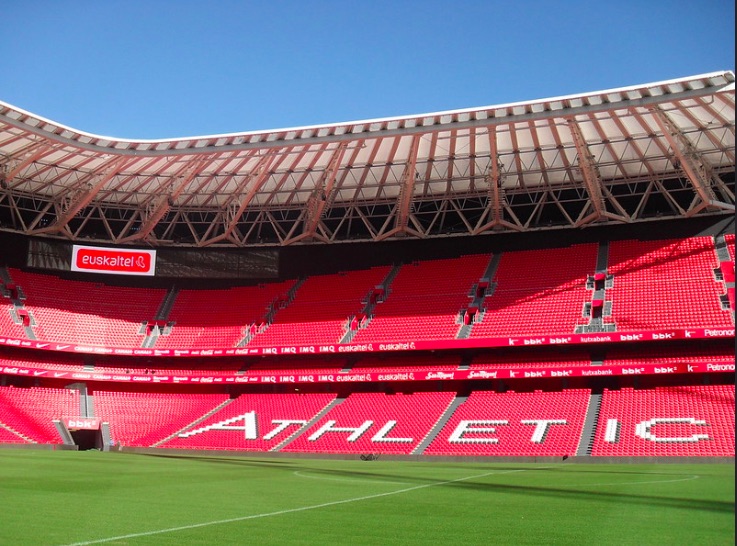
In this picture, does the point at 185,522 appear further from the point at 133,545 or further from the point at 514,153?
the point at 514,153

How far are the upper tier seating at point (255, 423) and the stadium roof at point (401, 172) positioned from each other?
955 cm

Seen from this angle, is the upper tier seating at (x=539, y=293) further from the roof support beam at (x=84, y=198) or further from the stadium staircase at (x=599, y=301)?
the roof support beam at (x=84, y=198)

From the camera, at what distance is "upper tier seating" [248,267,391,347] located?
147ft

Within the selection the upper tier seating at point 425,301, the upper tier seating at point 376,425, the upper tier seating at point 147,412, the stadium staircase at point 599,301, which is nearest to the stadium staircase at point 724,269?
the stadium staircase at point 599,301

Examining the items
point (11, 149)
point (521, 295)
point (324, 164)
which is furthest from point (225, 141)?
point (521, 295)

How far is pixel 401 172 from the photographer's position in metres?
42.1

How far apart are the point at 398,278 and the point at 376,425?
12.6 metres

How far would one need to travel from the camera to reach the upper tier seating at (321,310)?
44.7 metres

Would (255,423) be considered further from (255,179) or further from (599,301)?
(599,301)

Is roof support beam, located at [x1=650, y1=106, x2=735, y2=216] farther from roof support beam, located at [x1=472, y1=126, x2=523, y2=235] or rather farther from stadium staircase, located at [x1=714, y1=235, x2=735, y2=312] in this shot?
roof support beam, located at [x1=472, y1=126, x2=523, y2=235]

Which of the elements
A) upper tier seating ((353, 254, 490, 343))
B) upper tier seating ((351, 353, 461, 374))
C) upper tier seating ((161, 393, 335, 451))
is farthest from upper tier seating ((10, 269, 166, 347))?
A: upper tier seating ((353, 254, 490, 343))

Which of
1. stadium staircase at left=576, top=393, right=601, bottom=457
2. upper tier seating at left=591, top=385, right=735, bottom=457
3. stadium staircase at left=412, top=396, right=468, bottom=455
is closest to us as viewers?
upper tier seating at left=591, top=385, right=735, bottom=457

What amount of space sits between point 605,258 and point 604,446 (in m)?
14.9

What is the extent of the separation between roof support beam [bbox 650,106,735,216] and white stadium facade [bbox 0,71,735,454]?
0.44 ft
